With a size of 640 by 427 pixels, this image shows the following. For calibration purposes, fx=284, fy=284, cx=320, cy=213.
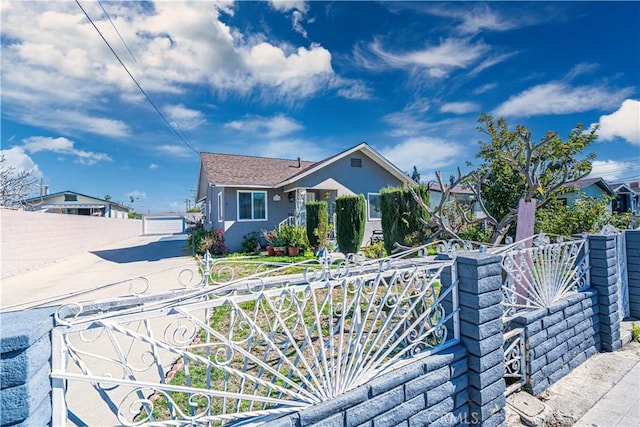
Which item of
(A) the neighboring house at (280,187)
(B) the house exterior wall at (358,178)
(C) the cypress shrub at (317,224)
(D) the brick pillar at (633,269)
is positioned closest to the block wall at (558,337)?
(D) the brick pillar at (633,269)

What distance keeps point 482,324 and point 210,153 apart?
1574 centimetres

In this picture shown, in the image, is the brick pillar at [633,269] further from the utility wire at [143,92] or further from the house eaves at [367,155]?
the utility wire at [143,92]

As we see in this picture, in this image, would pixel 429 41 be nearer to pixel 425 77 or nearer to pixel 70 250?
pixel 425 77

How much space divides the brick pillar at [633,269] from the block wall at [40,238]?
575 inches

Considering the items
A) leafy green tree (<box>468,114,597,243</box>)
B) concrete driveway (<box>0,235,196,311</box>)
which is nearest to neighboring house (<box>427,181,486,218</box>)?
leafy green tree (<box>468,114,597,243</box>)

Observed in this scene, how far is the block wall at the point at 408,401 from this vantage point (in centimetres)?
172

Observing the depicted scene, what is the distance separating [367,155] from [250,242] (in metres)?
7.02

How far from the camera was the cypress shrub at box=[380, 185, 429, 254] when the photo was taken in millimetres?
8156

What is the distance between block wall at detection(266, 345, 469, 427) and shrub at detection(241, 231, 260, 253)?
35.8 ft

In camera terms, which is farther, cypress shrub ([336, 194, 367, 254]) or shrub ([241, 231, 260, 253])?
shrub ([241, 231, 260, 253])

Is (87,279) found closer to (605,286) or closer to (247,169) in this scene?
(247,169)

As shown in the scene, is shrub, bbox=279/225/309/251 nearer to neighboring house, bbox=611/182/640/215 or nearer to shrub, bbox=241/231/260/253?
shrub, bbox=241/231/260/253

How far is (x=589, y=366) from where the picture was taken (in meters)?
3.32

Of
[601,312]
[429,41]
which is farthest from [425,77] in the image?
[601,312]
